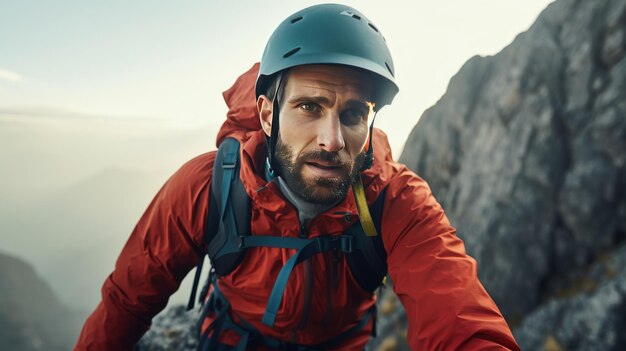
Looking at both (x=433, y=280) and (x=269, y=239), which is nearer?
(x=433, y=280)

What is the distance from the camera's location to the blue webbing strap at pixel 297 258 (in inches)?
121

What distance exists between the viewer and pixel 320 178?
309cm

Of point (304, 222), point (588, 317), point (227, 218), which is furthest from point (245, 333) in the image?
point (588, 317)

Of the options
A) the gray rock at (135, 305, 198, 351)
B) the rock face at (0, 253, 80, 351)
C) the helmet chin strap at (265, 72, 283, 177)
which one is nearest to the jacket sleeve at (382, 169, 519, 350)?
the helmet chin strap at (265, 72, 283, 177)

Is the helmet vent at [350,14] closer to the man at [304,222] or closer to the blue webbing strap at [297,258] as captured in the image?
the man at [304,222]

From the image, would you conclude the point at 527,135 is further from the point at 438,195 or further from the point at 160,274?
the point at 160,274

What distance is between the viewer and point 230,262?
3.37 m

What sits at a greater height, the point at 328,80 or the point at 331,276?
the point at 328,80

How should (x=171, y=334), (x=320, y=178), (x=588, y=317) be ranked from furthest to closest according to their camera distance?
1. (x=588, y=317)
2. (x=171, y=334)
3. (x=320, y=178)

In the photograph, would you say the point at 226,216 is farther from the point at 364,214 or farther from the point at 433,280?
the point at 433,280

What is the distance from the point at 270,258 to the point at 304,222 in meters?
0.48

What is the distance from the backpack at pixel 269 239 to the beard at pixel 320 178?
0.53 feet

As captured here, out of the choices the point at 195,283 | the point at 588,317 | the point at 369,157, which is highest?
the point at 369,157

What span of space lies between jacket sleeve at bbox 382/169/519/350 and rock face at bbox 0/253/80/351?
108m
